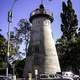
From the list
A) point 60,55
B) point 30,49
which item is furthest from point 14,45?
point 30,49

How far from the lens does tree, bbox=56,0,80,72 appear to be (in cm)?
5542

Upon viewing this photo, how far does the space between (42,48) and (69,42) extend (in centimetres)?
1324

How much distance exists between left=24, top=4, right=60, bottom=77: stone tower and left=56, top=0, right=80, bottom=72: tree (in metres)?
9.30

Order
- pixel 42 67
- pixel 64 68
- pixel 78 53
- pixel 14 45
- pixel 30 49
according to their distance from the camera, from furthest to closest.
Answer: pixel 14 45 → pixel 64 68 → pixel 78 53 → pixel 30 49 → pixel 42 67

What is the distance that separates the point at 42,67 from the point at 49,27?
27.0ft

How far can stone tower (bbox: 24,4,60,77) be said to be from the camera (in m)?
45.2

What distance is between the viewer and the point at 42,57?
45906mm

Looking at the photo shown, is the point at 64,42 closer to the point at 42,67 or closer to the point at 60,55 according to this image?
the point at 60,55

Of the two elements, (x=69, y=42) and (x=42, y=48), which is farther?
(x=69, y=42)

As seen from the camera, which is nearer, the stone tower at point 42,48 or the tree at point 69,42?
the stone tower at point 42,48

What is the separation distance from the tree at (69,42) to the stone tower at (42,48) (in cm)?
930

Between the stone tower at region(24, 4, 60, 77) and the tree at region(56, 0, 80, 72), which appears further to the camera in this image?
the tree at region(56, 0, 80, 72)

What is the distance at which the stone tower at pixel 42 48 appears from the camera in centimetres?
4525

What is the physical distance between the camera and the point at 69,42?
58.1m
